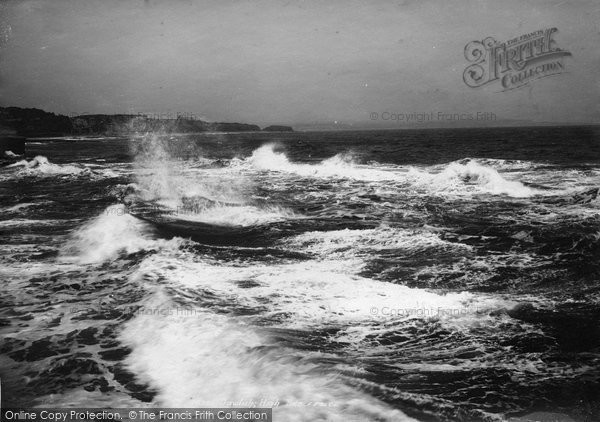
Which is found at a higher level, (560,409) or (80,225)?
(80,225)

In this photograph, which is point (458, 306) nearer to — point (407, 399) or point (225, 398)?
point (407, 399)

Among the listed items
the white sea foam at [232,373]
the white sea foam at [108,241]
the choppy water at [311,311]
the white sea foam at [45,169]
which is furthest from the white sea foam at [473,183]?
the white sea foam at [45,169]

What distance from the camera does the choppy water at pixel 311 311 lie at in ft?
12.4

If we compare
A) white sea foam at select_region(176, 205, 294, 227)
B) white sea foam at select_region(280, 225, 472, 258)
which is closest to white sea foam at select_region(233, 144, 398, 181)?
white sea foam at select_region(176, 205, 294, 227)

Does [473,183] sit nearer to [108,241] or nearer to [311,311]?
[311,311]

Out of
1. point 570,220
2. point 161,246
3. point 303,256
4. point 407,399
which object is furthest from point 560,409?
point 570,220

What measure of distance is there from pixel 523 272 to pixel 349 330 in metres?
4.01

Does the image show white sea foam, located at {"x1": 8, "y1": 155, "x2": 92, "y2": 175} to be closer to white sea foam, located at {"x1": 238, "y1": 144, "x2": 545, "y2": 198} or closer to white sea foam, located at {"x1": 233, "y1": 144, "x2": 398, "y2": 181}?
white sea foam, located at {"x1": 238, "y1": 144, "x2": 545, "y2": 198}

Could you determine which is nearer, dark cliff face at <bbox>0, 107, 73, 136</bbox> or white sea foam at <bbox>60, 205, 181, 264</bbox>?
white sea foam at <bbox>60, 205, 181, 264</bbox>

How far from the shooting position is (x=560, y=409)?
350 centimetres

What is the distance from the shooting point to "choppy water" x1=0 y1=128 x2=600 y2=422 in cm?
378

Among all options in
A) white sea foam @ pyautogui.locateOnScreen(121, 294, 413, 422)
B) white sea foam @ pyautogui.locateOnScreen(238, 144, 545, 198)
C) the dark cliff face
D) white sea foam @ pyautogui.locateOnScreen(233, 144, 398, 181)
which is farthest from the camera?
the dark cliff face

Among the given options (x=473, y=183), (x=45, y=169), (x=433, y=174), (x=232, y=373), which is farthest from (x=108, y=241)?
(x=45, y=169)

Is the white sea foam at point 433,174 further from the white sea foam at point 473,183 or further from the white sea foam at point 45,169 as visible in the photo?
the white sea foam at point 45,169
